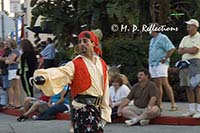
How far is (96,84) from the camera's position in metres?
5.73


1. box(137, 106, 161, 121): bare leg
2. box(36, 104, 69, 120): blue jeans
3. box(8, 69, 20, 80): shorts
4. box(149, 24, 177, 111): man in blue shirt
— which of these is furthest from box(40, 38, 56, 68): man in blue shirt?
box(137, 106, 161, 121): bare leg

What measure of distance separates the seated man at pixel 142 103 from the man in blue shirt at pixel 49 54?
8404 mm

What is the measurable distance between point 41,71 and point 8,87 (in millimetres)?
8389

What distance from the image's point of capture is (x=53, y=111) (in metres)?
11.9

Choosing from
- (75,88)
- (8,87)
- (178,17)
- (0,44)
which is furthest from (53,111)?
(178,17)

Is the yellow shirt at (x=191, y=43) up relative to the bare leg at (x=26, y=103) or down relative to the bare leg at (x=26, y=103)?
up

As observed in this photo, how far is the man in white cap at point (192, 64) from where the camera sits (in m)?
10.2

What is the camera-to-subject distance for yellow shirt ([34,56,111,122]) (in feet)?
17.7

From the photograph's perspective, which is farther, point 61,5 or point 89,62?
point 61,5

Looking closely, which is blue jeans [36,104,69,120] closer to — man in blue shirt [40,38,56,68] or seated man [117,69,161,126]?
seated man [117,69,161,126]

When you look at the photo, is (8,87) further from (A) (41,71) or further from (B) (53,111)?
(A) (41,71)

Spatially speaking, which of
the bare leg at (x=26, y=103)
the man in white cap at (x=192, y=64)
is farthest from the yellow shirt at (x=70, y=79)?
the bare leg at (x=26, y=103)

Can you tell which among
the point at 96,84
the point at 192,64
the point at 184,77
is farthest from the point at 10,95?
the point at 96,84

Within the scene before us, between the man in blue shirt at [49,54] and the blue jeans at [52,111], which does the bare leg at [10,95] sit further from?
the man in blue shirt at [49,54]
